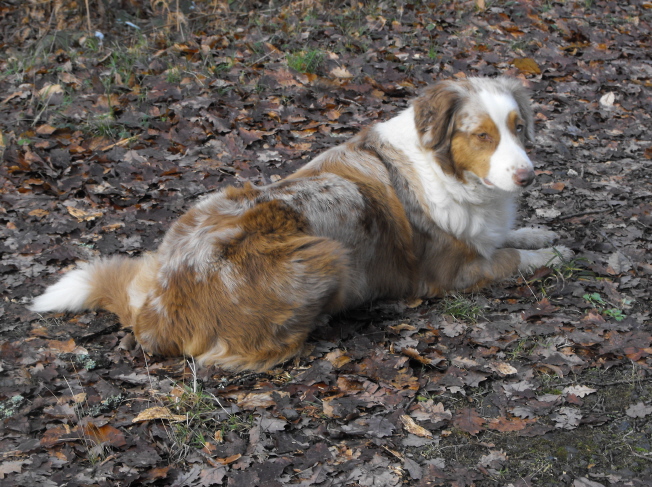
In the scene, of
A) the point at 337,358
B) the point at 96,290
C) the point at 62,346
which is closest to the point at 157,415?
the point at 62,346

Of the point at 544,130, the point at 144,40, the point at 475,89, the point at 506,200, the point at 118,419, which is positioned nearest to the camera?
the point at 118,419

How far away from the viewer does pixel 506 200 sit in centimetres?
512

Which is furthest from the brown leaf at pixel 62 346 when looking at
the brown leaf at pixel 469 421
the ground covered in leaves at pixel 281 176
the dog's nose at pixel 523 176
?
the dog's nose at pixel 523 176

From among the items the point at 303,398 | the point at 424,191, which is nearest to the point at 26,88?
the point at 424,191

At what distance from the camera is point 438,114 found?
4.67 m

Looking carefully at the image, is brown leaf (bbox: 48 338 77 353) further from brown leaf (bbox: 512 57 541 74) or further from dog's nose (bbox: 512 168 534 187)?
brown leaf (bbox: 512 57 541 74)

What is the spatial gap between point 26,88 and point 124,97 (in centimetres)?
141

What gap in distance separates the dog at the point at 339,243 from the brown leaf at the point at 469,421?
1.19 m

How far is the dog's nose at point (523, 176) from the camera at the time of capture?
440 centimetres

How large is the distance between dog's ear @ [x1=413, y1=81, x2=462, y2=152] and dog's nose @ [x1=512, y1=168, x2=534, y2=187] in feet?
1.98

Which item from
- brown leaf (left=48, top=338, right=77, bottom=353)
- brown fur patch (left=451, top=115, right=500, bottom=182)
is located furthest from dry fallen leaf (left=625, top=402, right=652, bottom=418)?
brown leaf (left=48, top=338, right=77, bottom=353)

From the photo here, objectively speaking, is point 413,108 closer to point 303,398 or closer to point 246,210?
point 246,210

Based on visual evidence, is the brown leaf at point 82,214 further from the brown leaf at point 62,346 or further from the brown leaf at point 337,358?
the brown leaf at point 337,358

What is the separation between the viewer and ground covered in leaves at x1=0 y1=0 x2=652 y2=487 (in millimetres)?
3432
